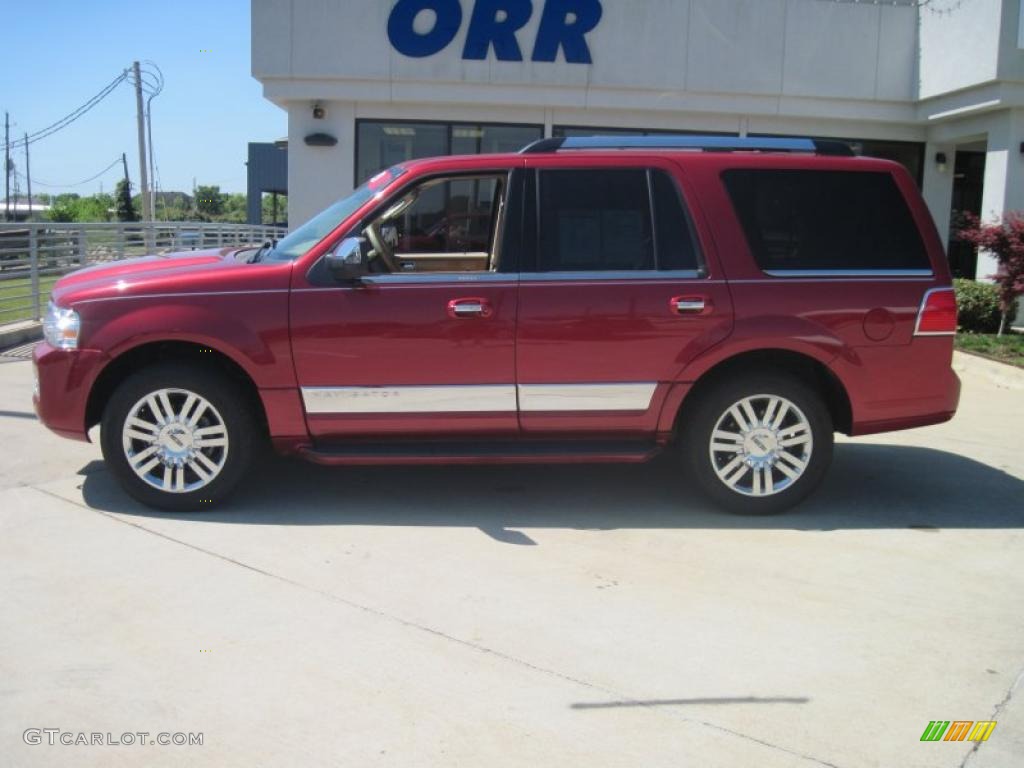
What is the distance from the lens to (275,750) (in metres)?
3.10

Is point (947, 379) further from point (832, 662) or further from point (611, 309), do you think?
point (832, 662)

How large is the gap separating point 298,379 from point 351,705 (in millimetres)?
2262

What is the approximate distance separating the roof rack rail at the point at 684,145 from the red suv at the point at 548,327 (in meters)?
0.02

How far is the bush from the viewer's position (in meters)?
12.1

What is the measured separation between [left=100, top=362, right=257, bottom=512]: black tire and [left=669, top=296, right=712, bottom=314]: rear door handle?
2.46m

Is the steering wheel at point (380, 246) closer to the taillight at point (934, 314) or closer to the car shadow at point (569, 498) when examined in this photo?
the car shadow at point (569, 498)

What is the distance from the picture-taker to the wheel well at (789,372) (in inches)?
216

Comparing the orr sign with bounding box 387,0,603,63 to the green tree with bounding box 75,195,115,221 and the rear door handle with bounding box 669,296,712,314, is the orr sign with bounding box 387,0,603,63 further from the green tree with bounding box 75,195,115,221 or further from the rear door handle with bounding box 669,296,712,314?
the green tree with bounding box 75,195,115,221

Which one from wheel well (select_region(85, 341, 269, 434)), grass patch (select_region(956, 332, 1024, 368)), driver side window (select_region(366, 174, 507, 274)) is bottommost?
grass patch (select_region(956, 332, 1024, 368))

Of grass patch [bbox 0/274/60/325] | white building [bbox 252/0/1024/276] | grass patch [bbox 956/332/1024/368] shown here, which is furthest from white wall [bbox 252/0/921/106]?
grass patch [bbox 956/332/1024/368]

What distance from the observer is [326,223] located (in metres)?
5.56

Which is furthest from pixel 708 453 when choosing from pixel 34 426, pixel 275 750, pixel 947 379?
pixel 34 426

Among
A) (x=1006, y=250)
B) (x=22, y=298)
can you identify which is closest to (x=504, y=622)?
(x=1006, y=250)

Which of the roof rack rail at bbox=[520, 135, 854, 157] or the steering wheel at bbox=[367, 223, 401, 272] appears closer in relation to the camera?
the steering wheel at bbox=[367, 223, 401, 272]
